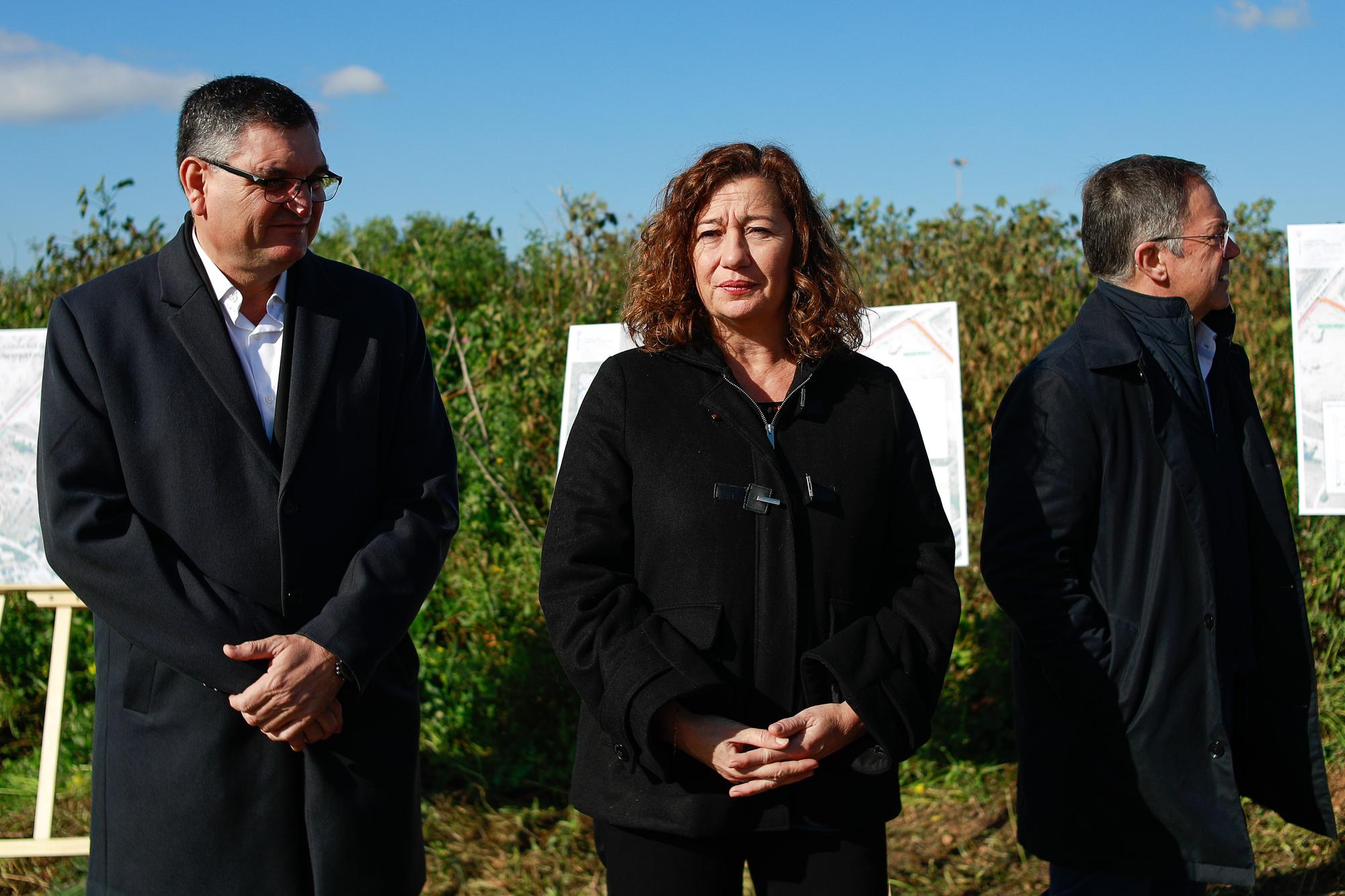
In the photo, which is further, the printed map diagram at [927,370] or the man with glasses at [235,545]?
the printed map diagram at [927,370]

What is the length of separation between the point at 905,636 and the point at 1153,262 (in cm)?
114

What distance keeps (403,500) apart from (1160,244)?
1.79 metres

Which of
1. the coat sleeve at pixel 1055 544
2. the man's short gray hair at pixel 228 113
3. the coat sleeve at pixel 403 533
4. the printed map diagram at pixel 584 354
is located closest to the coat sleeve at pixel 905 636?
the coat sleeve at pixel 1055 544

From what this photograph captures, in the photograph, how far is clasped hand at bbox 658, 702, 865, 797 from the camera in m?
2.10

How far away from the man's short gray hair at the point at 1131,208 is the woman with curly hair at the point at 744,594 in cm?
78

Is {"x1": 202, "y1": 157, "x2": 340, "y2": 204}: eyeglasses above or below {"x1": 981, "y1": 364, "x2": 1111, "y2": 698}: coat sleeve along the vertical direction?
above

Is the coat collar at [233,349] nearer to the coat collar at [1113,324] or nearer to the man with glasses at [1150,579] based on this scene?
the man with glasses at [1150,579]

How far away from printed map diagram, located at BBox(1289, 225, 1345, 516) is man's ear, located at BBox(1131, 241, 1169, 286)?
1785 mm

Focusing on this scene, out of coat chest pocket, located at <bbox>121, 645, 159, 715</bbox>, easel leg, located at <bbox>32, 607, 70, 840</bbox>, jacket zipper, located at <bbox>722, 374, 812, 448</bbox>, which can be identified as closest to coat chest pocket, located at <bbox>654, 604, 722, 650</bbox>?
jacket zipper, located at <bbox>722, 374, 812, 448</bbox>

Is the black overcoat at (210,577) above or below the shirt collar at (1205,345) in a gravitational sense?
below

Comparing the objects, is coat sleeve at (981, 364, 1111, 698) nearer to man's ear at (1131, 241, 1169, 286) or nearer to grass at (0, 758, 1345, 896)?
man's ear at (1131, 241, 1169, 286)

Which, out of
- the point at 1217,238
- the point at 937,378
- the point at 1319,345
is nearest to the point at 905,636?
the point at 1217,238

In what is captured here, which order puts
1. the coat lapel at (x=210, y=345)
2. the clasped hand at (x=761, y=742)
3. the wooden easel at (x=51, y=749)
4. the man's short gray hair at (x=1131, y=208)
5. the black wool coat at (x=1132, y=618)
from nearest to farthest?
the clasped hand at (x=761, y=742) → the coat lapel at (x=210, y=345) → the black wool coat at (x=1132, y=618) → the man's short gray hair at (x=1131, y=208) → the wooden easel at (x=51, y=749)

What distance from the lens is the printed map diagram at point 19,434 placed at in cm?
441
